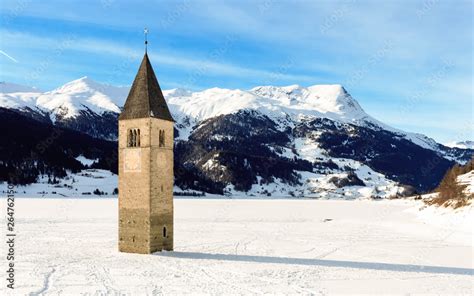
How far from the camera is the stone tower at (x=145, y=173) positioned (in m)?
35.9

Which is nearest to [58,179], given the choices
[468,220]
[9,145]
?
[9,145]

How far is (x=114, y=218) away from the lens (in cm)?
6444

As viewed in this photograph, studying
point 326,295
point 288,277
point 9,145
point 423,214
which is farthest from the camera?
point 9,145

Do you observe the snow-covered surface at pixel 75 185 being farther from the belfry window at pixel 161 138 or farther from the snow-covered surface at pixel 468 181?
the belfry window at pixel 161 138

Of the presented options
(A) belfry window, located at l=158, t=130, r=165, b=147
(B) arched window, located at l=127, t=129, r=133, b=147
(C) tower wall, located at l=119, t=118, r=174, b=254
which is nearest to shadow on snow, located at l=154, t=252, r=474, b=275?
(C) tower wall, located at l=119, t=118, r=174, b=254

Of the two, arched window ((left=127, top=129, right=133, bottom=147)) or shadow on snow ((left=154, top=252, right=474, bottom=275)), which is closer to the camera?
shadow on snow ((left=154, top=252, right=474, bottom=275))

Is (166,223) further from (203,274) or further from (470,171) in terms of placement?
(470,171)

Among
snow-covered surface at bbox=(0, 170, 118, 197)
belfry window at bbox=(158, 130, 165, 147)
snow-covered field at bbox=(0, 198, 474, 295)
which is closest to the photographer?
snow-covered field at bbox=(0, 198, 474, 295)

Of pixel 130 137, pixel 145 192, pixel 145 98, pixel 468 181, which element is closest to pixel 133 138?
pixel 130 137

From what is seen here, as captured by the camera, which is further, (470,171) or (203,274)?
(470,171)

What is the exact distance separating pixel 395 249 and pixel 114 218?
37325 millimetres

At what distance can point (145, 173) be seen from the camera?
118ft

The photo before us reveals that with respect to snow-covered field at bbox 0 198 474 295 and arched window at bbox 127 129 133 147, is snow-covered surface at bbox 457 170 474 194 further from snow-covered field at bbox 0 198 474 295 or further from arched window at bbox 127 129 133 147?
arched window at bbox 127 129 133 147

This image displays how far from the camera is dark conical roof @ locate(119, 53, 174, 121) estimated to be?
36875 millimetres
